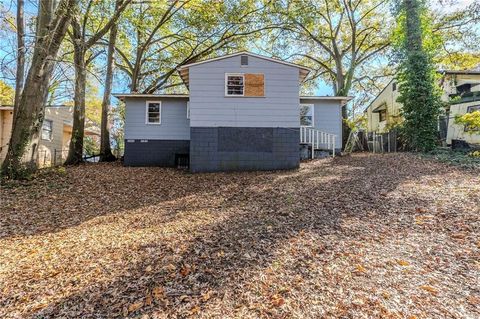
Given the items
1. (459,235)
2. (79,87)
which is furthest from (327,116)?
(79,87)

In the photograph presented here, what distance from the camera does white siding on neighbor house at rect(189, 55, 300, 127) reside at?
33.9ft

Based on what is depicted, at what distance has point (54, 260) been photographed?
3.92m

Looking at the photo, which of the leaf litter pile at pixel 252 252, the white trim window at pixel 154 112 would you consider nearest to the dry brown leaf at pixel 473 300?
the leaf litter pile at pixel 252 252

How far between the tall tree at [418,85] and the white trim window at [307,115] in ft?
12.0

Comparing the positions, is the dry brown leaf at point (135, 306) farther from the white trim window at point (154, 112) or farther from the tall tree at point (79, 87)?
the white trim window at point (154, 112)

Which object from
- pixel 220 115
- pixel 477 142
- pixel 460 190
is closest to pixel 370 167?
pixel 460 190

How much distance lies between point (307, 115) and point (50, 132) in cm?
1464

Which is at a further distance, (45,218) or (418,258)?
(45,218)

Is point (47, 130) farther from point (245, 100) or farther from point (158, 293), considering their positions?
point (158, 293)

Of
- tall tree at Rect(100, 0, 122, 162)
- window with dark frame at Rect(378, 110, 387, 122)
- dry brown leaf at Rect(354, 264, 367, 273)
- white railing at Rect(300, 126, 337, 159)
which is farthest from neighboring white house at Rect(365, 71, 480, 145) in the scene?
tall tree at Rect(100, 0, 122, 162)

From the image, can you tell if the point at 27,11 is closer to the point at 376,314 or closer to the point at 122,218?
the point at 122,218

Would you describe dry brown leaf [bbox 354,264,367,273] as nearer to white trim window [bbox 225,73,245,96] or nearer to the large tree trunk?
white trim window [bbox 225,73,245,96]

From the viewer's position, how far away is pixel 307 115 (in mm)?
13703

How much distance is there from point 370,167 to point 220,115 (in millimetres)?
5310
